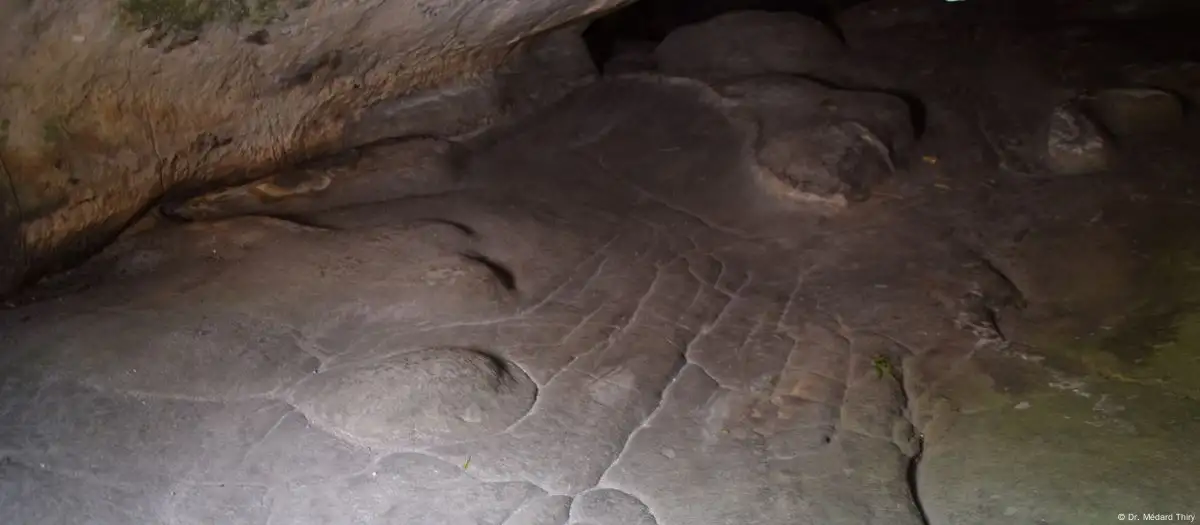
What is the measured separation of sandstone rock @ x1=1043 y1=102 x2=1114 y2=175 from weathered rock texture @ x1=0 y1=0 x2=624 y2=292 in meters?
2.43

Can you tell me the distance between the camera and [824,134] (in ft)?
16.3

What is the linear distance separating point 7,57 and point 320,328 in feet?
4.84

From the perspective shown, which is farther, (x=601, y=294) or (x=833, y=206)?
(x=833, y=206)

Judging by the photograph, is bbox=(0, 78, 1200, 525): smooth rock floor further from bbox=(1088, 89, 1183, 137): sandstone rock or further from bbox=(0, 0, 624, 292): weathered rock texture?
bbox=(1088, 89, 1183, 137): sandstone rock

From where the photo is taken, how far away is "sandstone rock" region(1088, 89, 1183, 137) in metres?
4.96

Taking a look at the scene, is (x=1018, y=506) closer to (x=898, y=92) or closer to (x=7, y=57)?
(x=898, y=92)

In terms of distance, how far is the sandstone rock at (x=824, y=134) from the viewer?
15.7 ft

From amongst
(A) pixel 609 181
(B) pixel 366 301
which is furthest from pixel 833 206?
(B) pixel 366 301

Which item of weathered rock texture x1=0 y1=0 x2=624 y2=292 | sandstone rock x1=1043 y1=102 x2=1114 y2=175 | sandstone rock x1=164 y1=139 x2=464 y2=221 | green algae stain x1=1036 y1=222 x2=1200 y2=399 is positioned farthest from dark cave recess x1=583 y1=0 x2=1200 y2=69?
green algae stain x1=1036 y1=222 x2=1200 y2=399

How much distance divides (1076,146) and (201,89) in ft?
14.0

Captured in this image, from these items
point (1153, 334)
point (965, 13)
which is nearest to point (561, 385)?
point (1153, 334)

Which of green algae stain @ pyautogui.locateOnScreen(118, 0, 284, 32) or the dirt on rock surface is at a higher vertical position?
green algae stain @ pyautogui.locateOnScreen(118, 0, 284, 32)

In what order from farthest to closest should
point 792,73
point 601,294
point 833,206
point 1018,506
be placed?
1. point 792,73
2. point 833,206
3. point 601,294
4. point 1018,506

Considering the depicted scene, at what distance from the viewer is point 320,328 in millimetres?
3703
